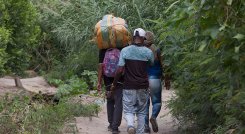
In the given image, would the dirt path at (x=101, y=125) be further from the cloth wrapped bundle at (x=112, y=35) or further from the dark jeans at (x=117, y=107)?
the cloth wrapped bundle at (x=112, y=35)

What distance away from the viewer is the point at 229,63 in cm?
399

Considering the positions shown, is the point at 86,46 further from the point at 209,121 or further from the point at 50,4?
the point at 209,121

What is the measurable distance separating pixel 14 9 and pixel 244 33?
1012cm

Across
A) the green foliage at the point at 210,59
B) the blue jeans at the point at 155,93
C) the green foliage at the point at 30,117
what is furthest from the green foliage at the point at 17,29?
the green foliage at the point at 210,59

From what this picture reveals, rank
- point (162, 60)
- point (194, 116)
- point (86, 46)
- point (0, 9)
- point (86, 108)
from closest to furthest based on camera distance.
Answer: point (194, 116), point (162, 60), point (86, 108), point (0, 9), point (86, 46)

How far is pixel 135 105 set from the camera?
322 inches

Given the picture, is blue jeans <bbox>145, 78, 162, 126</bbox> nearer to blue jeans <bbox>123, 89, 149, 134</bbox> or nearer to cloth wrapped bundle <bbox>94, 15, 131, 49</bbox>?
blue jeans <bbox>123, 89, 149, 134</bbox>

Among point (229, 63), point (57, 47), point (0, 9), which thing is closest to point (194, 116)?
point (229, 63)

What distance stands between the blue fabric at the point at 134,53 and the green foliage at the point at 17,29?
17.6 ft

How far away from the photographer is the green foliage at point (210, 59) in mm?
3801

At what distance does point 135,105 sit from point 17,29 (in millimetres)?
6169

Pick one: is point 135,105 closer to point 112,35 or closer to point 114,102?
point 114,102

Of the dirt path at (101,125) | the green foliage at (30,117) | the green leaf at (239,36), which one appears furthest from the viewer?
the dirt path at (101,125)

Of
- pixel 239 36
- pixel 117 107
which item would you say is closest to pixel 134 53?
pixel 117 107
